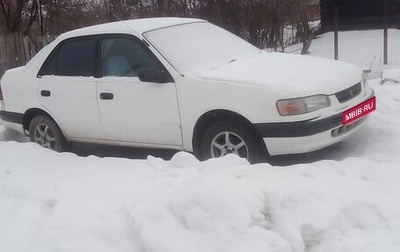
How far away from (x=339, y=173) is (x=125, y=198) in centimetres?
177

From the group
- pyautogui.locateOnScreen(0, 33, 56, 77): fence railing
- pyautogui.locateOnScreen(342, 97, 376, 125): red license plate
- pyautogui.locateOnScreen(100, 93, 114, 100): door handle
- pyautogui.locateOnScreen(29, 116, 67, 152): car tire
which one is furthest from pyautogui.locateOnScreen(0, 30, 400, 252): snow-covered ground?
pyautogui.locateOnScreen(0, 33, 56, 77): fence railing

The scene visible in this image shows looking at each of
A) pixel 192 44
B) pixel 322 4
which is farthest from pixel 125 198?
pixel 322 4

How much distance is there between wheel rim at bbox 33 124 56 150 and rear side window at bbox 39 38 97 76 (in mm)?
640

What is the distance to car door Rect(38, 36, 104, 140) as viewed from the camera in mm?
6035

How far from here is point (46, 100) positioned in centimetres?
641

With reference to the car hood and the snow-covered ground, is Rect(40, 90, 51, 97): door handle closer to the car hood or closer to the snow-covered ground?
the snow-covered ground

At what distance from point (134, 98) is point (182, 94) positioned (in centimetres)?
57

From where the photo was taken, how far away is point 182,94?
17.5ft

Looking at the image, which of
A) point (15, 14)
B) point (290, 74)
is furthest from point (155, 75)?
point (15, 14)

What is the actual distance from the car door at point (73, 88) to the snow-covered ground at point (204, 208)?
3.99ft

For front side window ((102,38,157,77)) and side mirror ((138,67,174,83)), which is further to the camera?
front side window ((102,38,157,77))

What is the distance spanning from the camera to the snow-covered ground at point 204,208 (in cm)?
340

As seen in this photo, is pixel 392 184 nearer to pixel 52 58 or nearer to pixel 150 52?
pixel 150 52

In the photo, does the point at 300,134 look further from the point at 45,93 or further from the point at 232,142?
the point at 45,93
